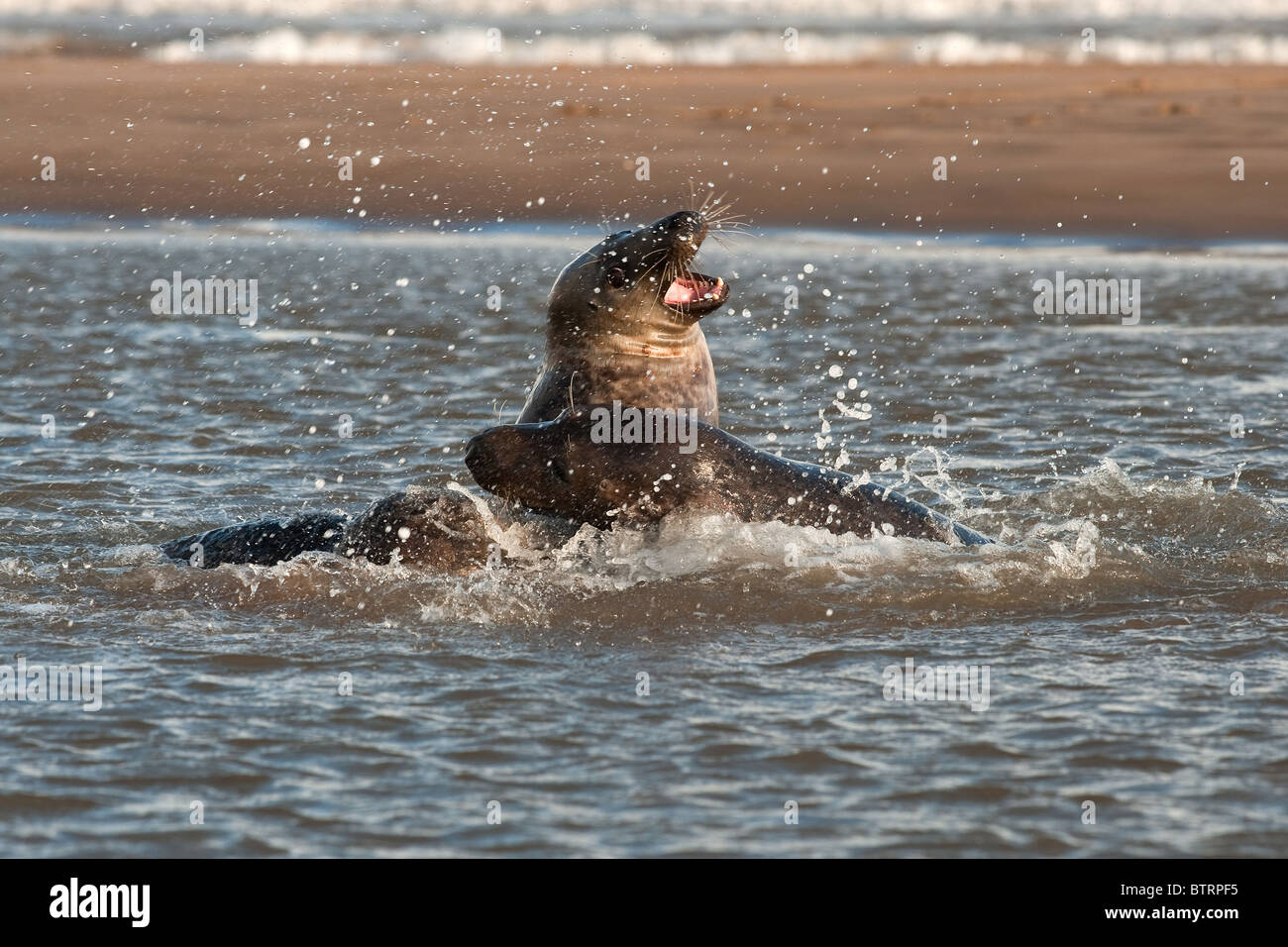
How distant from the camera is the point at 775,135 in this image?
2105cm

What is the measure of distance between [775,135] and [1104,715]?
625 inches

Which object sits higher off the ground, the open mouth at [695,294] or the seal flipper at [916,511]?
the open mouth at [695,294]

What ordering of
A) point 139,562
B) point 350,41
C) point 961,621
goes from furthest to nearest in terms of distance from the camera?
point 350,41
point 139,562
point 961,621

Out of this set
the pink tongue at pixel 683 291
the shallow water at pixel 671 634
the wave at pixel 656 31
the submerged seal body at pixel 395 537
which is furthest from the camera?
the wave at pixel 656 31

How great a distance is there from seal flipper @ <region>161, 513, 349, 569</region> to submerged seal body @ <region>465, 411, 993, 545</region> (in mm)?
937

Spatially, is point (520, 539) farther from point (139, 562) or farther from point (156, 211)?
point (156, 211)

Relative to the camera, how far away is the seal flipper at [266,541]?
7.46m

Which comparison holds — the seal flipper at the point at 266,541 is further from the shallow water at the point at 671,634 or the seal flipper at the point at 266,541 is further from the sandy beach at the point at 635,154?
the sandy beach at the point at 635,154

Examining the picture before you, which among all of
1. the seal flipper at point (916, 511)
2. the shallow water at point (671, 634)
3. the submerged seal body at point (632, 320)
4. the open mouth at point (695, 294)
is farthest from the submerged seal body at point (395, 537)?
the seal flipper at point (916, 511)

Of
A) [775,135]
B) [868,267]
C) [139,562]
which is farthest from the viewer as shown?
[775,135]

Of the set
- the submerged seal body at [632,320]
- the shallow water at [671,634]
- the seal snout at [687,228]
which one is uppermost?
the seal snout at [687,228]

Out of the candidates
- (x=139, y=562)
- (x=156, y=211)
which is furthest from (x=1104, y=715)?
(x=156, y=211)

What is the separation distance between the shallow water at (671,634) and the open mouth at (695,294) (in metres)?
1.00

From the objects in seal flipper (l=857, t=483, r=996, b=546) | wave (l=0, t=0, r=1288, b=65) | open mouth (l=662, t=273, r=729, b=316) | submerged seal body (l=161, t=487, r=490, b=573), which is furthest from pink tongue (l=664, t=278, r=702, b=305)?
wave (l=0, t=0, r=1288, b=65)
